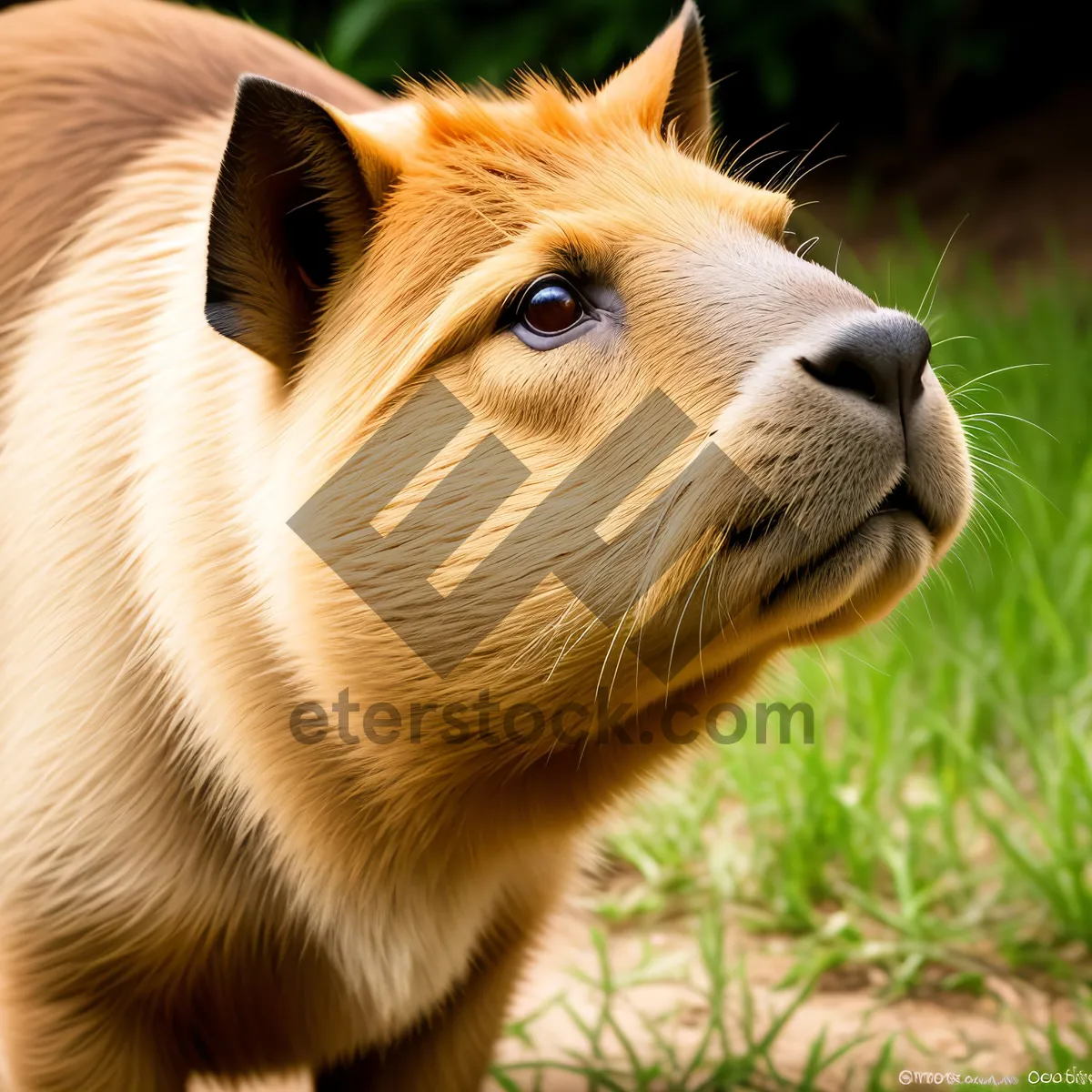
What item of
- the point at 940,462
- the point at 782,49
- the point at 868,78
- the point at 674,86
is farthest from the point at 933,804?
the point at 868,78

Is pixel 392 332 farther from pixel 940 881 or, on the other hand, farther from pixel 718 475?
pixel 940 881

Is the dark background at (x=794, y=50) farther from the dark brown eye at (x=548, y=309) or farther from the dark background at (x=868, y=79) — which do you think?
the dark brown eye at (x=548, y=309)

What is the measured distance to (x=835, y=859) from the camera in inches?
142

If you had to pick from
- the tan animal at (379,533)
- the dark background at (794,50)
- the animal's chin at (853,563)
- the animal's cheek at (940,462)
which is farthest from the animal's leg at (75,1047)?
the dark background at (794,50)

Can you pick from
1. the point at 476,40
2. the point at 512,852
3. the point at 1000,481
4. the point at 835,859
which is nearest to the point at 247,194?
the point at 512,852

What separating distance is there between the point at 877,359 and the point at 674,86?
0.96 m

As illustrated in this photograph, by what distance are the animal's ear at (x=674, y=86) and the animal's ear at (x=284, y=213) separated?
1.67 feet

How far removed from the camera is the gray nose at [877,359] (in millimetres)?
1887

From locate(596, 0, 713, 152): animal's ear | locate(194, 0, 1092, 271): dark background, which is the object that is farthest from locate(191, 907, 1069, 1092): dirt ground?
locate(194, 0, 1092, 271): dark background

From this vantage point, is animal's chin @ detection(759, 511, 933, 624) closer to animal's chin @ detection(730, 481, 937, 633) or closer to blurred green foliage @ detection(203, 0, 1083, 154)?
animal's chin @ detection(730, 481, 937, 633)

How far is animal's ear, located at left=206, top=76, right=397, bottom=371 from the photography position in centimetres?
→ 203

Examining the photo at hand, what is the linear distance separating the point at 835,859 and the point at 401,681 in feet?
6.36

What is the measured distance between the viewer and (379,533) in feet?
6.75

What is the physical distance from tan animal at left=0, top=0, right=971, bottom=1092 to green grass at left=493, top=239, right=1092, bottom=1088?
3.17ft
